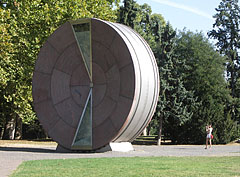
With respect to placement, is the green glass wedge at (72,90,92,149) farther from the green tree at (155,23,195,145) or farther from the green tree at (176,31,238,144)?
the green tree at (176,31,238,144)

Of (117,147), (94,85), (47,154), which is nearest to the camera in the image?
(47,154)

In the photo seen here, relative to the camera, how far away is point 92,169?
10820mm

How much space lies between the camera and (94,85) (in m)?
18.3

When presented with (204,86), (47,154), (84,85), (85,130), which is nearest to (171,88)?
(204,86)

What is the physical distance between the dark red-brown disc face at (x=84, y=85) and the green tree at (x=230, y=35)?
2875cm

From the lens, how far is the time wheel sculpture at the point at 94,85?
56.4 feet

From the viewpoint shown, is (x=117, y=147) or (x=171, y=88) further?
(x=171, y=88)

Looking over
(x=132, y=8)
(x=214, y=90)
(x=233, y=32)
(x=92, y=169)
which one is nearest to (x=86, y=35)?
(x=92, y=169)

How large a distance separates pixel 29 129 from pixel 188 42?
22.0 metres

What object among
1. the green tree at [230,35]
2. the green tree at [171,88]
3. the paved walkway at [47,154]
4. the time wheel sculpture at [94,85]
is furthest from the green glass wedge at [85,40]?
the green tree at [230,35]

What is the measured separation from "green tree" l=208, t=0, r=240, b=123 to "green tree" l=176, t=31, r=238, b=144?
228 inches

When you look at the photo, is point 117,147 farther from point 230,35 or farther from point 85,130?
point 230,35

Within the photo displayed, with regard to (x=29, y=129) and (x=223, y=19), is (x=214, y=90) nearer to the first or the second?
(x=223, y=19)

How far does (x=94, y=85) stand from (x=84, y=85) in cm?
51
